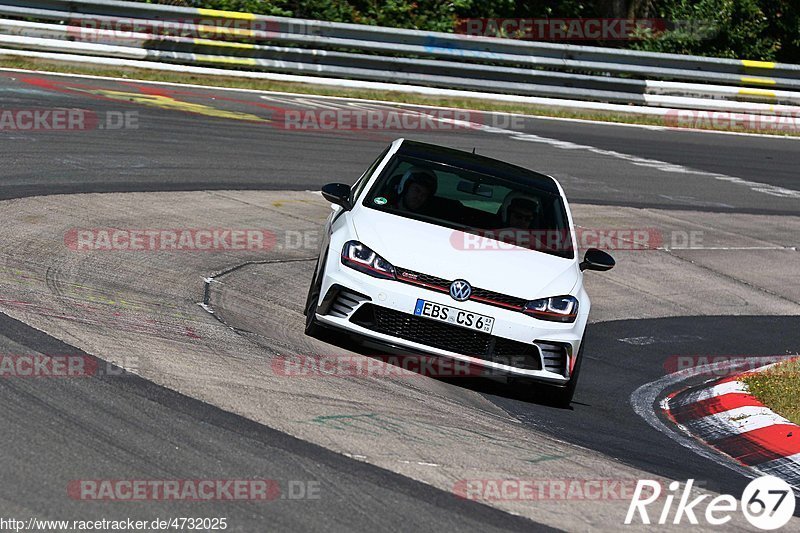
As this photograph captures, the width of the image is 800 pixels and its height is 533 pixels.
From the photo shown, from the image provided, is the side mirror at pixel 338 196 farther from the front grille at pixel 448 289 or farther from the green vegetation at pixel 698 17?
the green vegetation at pixel 698 17

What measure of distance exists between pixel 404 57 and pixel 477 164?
14003 millimetres

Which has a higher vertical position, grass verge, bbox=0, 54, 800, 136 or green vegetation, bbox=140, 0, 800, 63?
green vegetation, bbox=140, 0, 800, 63

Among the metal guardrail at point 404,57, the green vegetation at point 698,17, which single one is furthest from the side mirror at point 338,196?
the green vegetation at point 698,17

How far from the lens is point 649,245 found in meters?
14.4

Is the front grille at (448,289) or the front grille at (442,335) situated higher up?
the front grille at (448,289)

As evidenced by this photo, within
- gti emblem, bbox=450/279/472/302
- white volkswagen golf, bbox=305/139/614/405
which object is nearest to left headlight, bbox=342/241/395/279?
white volkswagen golf, bbox=305/139/614/405

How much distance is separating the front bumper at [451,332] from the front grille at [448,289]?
0.03 metres

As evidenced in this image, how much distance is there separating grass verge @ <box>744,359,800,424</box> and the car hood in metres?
1.59

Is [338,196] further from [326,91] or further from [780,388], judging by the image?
[326,91]

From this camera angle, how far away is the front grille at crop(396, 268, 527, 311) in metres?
7.75

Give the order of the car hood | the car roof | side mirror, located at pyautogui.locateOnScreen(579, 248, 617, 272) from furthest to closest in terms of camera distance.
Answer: the car roof → side mirror, located at pyautogui.locateOnScreen(579, 248, 617, 272) → the car hood

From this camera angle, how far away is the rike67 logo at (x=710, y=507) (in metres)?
5.68

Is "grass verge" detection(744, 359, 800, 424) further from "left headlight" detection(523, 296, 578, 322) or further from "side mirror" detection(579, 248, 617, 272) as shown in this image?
"left headlight" detection(523, 296, 578, 322)

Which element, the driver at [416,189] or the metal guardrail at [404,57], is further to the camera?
the metal guardrail at [404,57]
